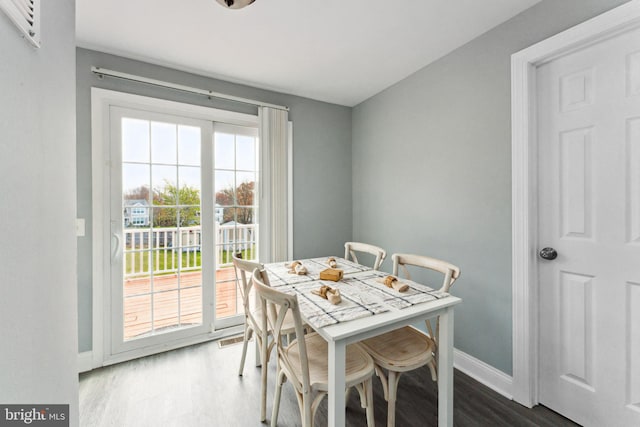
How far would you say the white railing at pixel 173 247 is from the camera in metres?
2.27

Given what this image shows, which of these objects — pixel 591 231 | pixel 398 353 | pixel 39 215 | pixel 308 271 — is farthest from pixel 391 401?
pixel 39 215

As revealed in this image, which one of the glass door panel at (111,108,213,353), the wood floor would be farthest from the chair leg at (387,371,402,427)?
the glass door panel at (111,108,213,353)

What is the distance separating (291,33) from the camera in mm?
1908

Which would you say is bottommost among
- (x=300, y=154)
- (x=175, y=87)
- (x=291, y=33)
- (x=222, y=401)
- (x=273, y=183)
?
(x=222, y=401)

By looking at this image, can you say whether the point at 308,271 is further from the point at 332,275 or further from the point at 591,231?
the point at 591,231

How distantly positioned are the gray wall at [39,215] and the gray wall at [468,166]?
7.36 feet

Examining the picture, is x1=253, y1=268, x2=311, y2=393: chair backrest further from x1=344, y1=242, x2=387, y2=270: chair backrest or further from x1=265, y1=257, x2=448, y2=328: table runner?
x1=344, y1=242, x2=387, y2=270: chair backrest

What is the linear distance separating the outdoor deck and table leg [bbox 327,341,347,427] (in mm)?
1841

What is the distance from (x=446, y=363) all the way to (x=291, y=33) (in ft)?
7.70

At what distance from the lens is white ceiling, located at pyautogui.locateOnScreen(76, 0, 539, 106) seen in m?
1.65

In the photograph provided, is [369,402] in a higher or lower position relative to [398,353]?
lower

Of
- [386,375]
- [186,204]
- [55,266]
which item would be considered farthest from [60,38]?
[386,375]

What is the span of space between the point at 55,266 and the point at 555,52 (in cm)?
249

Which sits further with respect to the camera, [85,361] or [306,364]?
[85,361]
